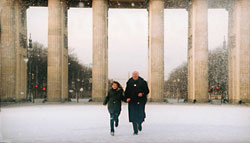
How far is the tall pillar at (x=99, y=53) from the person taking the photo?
41.8 metres

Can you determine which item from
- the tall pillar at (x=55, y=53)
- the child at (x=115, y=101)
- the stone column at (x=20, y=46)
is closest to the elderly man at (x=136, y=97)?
the child at (x=115, y=101)

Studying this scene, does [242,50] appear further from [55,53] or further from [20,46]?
[20,46]

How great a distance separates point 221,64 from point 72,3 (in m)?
36.7

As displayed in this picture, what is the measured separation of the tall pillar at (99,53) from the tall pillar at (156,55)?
5791mm

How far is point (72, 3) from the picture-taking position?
4766cm

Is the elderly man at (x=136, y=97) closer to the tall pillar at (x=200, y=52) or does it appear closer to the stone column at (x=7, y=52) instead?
the tall pillar at (x=200, y=52)

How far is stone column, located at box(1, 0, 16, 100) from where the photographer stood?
136 ft

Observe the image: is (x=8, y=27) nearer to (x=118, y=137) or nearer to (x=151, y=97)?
(x=151, y=97)

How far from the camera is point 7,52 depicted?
4194 cm

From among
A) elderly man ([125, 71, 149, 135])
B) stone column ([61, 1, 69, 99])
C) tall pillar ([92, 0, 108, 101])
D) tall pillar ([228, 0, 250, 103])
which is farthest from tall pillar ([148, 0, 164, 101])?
elderly man ([125, 71, 149, 135])

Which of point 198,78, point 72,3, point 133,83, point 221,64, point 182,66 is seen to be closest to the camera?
point 133,83

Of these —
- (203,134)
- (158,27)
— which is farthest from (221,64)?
(203,134)

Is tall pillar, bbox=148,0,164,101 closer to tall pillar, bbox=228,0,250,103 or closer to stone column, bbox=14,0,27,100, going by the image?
tall pillar, bbox=228,0,250,103

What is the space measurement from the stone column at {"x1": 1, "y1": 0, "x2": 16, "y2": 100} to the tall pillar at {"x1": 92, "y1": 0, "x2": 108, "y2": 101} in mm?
10002
